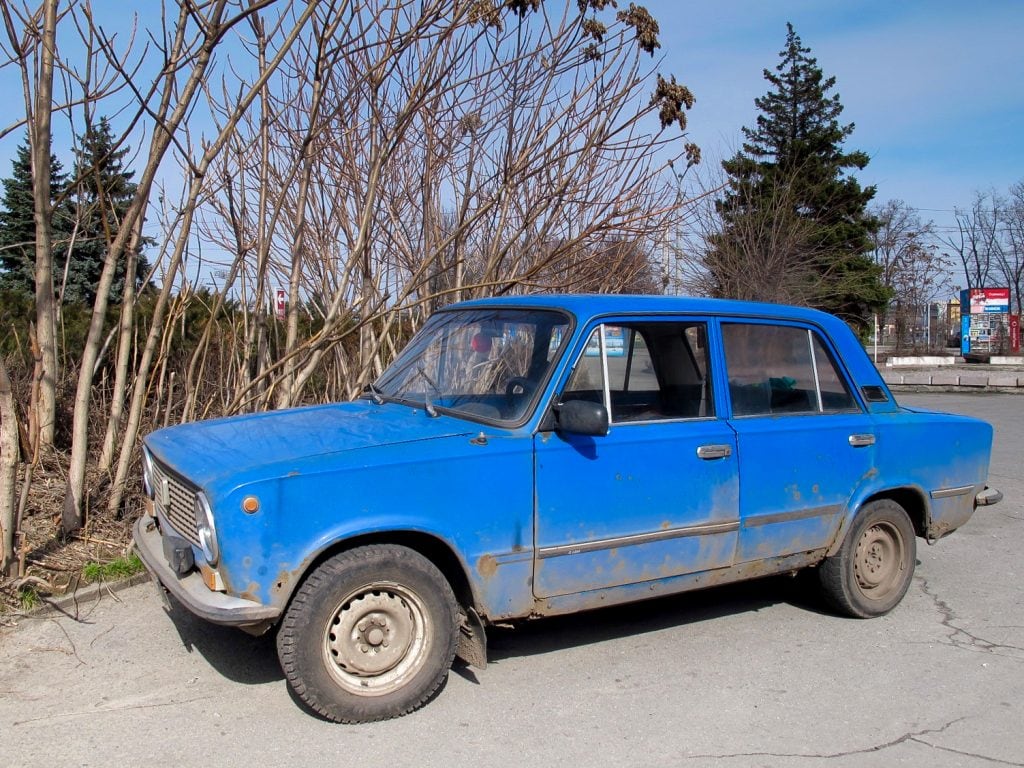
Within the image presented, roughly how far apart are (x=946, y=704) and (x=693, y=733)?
126 centimetres

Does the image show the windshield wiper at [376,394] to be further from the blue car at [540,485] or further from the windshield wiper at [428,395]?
the windshield wiper at [428,395]

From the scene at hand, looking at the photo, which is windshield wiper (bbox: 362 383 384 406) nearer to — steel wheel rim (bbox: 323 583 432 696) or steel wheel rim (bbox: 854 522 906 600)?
steel wheel rim (bbox: 323 583 432 696)

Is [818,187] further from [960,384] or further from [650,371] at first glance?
[650,371]

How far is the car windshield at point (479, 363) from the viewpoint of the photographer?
4301 millimetres

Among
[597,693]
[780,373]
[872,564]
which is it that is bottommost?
[597,693]

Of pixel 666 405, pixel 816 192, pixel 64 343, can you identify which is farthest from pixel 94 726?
pixel 816 192

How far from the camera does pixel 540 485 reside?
402 centimetres

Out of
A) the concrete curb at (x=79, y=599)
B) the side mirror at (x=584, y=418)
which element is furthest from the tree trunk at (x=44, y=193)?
the side mirror at (x=584, y=418)

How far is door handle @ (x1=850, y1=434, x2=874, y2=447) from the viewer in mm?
5031

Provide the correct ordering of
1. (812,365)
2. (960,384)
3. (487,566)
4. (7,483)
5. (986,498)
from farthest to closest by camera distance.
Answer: (960,384) < (986,498) < (812,365) < (7,483) < (487,566)

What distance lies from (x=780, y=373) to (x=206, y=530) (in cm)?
316

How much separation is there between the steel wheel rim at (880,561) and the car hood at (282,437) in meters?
2.60

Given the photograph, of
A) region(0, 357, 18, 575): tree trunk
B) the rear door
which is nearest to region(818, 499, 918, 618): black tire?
the rear door

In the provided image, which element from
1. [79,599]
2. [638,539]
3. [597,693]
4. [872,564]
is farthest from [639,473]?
[79,599]
